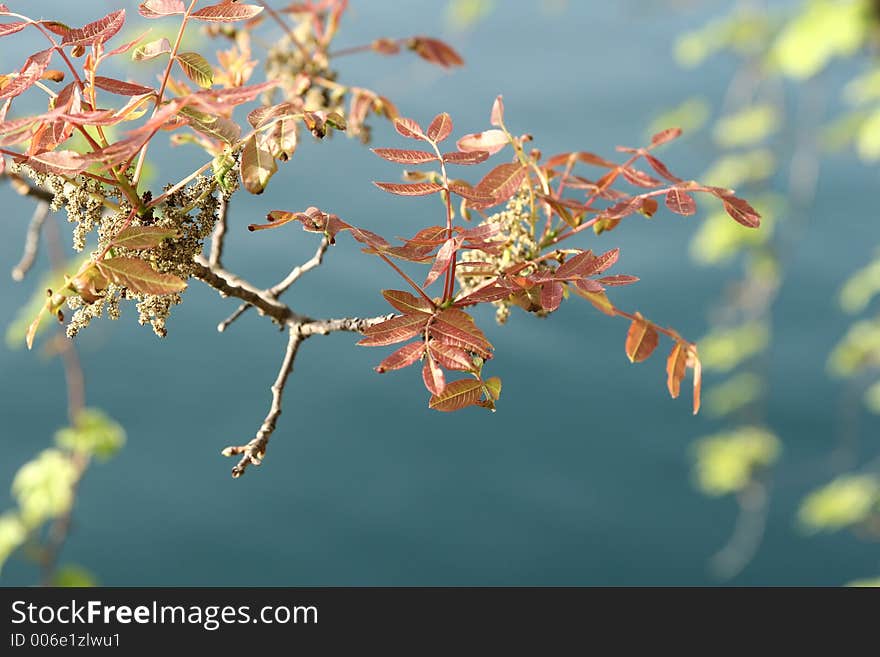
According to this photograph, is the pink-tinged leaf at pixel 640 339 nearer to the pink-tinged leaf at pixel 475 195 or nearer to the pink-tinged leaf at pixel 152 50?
the pink-tinged leaf at pixel 475 195

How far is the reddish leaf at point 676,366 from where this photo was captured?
0.73 metres

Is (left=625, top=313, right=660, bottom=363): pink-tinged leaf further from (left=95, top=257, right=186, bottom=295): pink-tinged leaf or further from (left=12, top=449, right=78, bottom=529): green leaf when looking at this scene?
(left=12, top=449, right=78, bottom=529): green leaf

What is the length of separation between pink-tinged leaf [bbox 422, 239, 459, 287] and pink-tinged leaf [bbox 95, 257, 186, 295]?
0.58 ft

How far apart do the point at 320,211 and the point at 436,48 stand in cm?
45

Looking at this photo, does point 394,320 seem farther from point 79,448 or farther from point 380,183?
point 79,448

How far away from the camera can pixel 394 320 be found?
63cm

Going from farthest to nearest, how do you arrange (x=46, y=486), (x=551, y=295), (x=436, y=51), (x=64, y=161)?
(x=46, y=486) < (x=436, y=51) < (x=551, y=295) < (x=64, y=161)

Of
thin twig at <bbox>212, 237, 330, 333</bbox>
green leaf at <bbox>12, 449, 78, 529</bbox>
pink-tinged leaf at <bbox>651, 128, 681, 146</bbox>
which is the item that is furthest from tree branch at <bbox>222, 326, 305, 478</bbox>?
green leaf at <bbox>12, 449, 78, 529</bbox>

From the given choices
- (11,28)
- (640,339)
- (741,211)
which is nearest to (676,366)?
(640,339)

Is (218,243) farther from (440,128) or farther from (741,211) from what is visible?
(741,211)

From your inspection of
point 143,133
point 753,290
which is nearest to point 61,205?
point 143,133

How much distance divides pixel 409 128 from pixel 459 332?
18 centimetres

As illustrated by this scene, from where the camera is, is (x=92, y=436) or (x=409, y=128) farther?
(x=92, y=436)

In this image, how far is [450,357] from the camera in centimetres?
62
